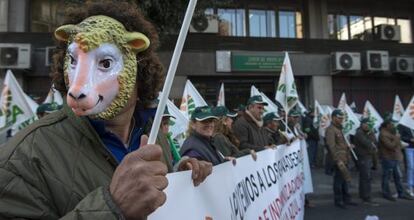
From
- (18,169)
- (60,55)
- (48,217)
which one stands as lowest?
(48,217)

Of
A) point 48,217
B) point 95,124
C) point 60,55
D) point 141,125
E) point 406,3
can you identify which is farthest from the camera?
point 406,3

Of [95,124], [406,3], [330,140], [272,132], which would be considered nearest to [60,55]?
[95,124]

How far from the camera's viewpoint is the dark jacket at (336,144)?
353 inches

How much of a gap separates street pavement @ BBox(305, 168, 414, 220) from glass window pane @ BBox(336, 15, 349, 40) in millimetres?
8992

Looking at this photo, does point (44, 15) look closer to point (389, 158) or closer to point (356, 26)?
point (356, 26)

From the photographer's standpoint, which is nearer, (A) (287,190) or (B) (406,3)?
(A) (287,190)

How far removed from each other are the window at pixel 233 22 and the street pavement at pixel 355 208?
795 cm

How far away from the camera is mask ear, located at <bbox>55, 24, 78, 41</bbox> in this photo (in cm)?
157

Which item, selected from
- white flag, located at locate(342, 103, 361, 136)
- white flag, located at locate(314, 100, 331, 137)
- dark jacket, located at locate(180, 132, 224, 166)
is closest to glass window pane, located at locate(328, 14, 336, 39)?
white flag, located at locate(314, 100, 331, 137)

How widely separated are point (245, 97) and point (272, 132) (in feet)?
29.7

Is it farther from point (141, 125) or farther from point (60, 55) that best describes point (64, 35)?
point (141, 125)

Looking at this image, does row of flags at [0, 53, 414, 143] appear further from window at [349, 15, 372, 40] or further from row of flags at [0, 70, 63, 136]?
window at [349, 15, 372, 40]

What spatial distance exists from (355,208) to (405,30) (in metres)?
13.7

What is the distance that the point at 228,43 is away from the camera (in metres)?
17.1
